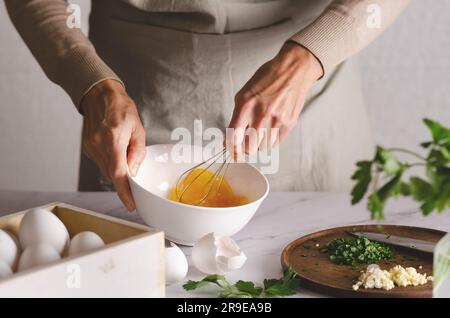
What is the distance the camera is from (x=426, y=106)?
8.30 ft

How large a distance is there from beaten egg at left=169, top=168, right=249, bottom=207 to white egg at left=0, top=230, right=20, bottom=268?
42 cm

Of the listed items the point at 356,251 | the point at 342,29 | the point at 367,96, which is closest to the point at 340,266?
the point at 356,251

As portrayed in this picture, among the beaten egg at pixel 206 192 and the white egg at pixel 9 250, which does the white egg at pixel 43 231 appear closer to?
the white egg at pixel 9 250

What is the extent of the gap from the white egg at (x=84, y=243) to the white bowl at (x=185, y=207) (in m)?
0.26

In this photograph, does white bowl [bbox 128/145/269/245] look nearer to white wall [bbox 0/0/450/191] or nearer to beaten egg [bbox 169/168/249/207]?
beaten egg [bbox 169/168/249/207]

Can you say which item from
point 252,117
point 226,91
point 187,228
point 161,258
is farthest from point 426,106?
point 161,258

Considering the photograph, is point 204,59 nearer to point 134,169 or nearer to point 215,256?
point 134,169

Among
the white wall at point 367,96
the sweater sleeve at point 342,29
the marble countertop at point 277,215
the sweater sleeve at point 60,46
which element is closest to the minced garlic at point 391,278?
the marble countertop at point 277,215

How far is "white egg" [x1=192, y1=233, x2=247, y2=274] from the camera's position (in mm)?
1032

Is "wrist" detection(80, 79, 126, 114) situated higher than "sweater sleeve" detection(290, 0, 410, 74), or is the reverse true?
"sweater sleeve" detection(290, 0, 410, 74)

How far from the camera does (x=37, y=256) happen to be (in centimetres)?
82

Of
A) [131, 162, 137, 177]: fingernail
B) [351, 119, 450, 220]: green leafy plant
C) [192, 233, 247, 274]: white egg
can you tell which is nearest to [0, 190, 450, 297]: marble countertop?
[192, 233, 247, 274]: white egg

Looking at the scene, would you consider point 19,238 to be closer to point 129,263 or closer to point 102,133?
point 129,263

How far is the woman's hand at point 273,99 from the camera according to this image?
1.25m
